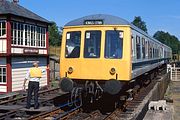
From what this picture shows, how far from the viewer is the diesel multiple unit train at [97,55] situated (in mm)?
11117

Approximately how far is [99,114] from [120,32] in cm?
273

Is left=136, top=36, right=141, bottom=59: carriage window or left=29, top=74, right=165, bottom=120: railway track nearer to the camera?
left=29, top=74, right=165, bottom=120: railway track

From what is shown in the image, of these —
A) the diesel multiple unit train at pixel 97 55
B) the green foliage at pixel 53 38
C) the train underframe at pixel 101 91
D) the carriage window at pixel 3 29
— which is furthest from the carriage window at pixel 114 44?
the green foliage at pixel 53 38

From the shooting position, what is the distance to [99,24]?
37.7 ft

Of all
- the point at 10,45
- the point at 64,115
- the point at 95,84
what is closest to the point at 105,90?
the point at 95,84

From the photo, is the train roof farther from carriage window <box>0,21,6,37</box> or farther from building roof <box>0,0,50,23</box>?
carriage window <box>0,21,6,37</box>

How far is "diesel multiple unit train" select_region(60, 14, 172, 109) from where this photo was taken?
11.1 meters

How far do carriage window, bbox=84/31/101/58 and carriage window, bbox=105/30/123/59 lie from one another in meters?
0.28

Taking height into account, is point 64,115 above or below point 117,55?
below

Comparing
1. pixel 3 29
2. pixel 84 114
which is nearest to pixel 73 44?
pixel 84 114

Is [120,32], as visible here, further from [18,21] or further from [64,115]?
[18,21]

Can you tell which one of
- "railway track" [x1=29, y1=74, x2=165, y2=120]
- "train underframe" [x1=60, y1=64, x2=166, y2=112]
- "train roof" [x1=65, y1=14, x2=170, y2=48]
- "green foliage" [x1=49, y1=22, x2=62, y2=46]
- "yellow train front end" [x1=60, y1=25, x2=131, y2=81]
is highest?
"green foliage" [x1=49, y1=22, x2=62, y2=46]

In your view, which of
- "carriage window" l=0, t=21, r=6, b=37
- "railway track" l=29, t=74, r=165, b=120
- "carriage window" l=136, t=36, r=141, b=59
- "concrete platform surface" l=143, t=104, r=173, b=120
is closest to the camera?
"concrete platform surface" l=143, t=104, r=173, b=120

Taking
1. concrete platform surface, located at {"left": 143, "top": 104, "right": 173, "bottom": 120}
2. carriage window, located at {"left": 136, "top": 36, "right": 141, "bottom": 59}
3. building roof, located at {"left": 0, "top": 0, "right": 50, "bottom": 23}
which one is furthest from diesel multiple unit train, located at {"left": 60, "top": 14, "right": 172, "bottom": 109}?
building roof, located at {"left": 0, "top": 0, "right": 50, "bottom": 23}
